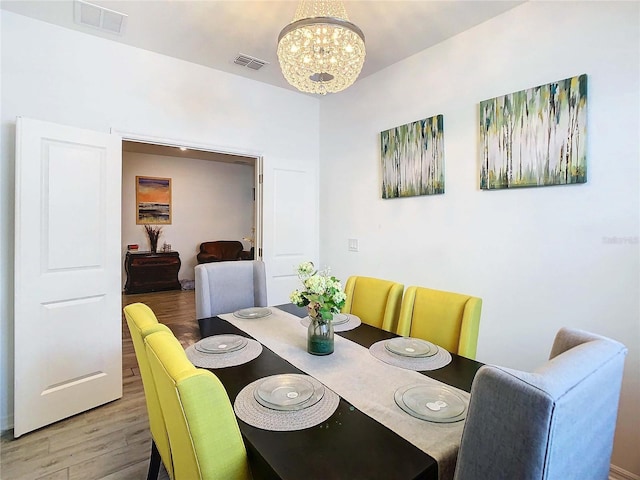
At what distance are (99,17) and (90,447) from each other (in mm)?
2797

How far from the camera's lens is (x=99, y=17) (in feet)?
7.14

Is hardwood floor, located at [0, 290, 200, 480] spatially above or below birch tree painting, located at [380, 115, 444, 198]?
below

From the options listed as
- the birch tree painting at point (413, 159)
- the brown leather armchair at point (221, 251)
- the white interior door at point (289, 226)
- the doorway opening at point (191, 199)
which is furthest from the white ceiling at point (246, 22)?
the brown leather armchair at point (221, 251)

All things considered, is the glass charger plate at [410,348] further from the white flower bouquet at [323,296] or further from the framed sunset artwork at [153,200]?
the framed sunset artwork at [153,200]

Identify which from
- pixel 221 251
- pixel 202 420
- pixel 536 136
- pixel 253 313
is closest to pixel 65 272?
pixel 253 313

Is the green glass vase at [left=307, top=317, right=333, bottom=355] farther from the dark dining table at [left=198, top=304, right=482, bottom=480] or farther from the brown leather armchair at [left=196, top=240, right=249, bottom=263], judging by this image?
the brown leather armchair at [left=196, top=240, right=249, bottom=263]

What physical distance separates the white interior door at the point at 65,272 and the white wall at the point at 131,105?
0.20 m

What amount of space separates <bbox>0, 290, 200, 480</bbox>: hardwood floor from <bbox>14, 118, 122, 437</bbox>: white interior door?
88mm

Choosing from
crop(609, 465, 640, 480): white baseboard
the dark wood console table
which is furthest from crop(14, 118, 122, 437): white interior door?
the dark wood console table

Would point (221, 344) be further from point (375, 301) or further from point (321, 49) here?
point (321, 49)

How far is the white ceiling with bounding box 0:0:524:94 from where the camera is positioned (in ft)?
6.70

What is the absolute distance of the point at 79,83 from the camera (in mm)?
2354

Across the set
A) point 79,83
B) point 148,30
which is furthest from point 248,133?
point 79,83

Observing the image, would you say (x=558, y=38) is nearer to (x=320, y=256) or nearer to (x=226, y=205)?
(x=320, y=256)
